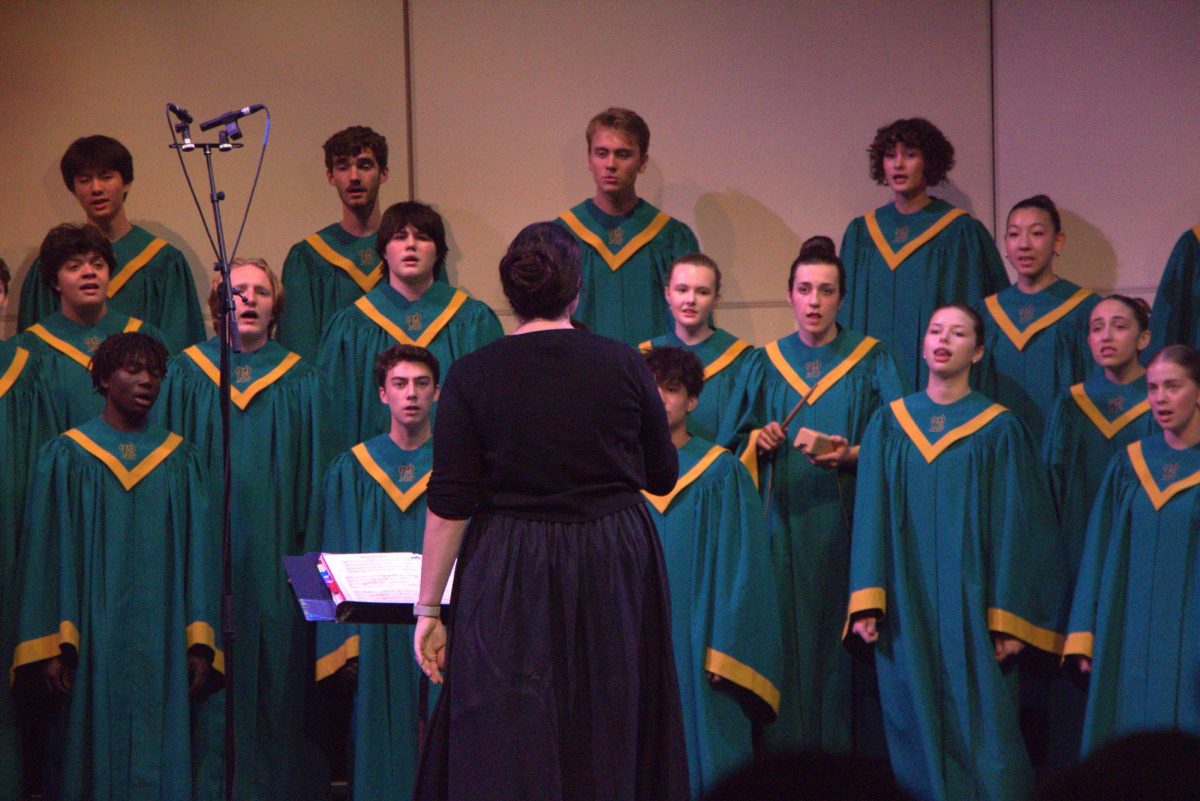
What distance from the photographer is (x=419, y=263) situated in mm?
5152

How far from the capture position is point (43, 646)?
445 cm

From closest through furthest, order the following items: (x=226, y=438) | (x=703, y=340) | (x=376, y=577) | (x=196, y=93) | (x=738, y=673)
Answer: (x=376, y=577), (x=226, y=438), (x=738, y=673), (x=703, y=340), (x=196, y=93)

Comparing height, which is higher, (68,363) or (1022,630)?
(68,363)

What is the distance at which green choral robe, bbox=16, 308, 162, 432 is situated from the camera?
16.3ft

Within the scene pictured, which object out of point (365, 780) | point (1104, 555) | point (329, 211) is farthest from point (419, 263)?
point (1104, 555)

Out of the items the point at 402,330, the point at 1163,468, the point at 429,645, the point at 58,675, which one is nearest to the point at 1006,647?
the point at 1163,468

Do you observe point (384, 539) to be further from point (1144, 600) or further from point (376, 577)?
point (1144, 600)

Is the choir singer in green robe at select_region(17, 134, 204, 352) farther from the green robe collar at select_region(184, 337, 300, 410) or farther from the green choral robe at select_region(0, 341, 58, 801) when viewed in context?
the green choral robe at select_region(0, 341, 58, 801)

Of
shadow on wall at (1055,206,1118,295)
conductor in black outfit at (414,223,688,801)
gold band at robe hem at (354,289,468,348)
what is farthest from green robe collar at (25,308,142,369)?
shadow on wall at (1055,206,1118,295)

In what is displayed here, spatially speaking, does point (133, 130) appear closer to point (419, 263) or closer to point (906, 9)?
point (419, 263)

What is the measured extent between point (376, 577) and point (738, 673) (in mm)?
1710

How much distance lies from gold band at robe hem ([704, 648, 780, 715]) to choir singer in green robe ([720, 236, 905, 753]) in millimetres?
315

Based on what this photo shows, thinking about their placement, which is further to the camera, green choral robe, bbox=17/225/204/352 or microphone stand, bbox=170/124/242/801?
green choral robe, bbox=17/225/204/352

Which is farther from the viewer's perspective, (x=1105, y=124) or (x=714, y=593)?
(x=1105, y=124)
